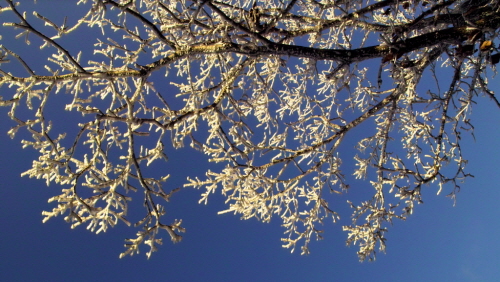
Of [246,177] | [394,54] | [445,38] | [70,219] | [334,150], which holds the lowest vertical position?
[70,219]

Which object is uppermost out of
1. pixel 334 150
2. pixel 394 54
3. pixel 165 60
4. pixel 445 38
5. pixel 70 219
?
pixel 445 38

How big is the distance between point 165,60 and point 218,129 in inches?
35.2

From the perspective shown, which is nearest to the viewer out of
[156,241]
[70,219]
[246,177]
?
[70,219]

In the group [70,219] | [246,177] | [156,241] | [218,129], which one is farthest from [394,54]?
[70,219]

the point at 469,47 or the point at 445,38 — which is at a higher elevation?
the point at 445,38

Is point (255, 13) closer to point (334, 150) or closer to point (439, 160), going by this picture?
point (334, 150)

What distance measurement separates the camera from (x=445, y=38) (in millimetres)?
3508

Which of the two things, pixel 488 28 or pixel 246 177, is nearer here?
pixel 488 28

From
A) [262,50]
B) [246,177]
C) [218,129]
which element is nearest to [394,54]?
[262,50]

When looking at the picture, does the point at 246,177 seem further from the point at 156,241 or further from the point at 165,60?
the point at 165,60

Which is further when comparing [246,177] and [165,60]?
[246,177]

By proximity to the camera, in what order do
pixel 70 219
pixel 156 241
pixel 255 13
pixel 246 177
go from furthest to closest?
pixel 246 177
pixel 255 13
pixel 156 241
pixel 70 219

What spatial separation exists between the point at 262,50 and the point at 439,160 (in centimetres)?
313

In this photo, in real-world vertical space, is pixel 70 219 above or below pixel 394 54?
below
